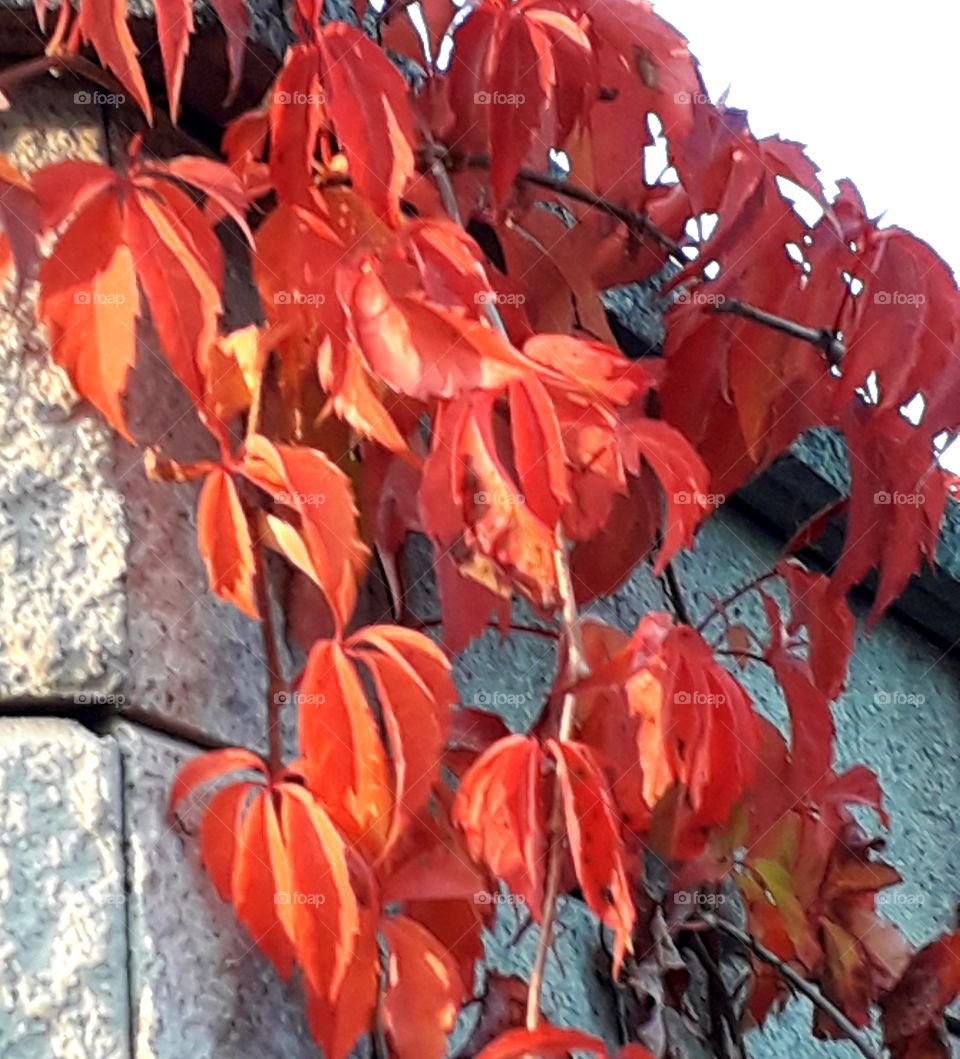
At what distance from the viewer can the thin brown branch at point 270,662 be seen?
93cm

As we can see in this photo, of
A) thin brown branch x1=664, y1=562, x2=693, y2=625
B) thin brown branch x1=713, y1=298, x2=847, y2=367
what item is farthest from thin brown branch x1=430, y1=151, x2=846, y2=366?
thin brown branch x1=664, y1=562, x2=693, y2=625

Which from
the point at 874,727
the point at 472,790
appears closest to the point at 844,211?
the point at 472,790

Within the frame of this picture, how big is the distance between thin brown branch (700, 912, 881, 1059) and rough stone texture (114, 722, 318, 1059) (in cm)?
37

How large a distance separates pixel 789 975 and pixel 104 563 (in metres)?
0.63

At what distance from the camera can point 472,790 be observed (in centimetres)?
82

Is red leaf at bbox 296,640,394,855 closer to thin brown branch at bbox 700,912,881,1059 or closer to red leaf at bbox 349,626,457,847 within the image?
red leaf at bbox 349,626,457,847

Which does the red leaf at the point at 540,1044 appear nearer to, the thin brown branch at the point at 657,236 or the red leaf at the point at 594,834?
the red leaf at the point at 594,834

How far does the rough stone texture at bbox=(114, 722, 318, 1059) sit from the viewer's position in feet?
2.88

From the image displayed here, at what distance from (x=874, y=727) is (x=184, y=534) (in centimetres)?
102

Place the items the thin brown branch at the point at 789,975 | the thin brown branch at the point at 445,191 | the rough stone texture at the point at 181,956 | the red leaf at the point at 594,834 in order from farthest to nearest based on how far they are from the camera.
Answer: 1. the thin brown branch at the point at 789,975
2. the thin brown branch at the point at 445,191
3. the rough stone texture at the point at 181,956
4. the red leaf at the point at 594,834

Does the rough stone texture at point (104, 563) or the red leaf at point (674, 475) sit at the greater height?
the red leaf at point (674, 475)

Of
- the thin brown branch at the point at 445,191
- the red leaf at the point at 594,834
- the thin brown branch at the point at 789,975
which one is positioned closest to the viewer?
the red leaf at the point at 594,834

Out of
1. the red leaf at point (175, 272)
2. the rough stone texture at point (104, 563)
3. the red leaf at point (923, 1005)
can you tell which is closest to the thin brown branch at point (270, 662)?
the rough stone texture at point (104, 563)

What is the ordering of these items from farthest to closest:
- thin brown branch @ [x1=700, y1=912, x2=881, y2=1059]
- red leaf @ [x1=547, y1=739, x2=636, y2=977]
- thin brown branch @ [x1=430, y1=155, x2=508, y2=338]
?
thin brown branch @ [x1=700, y1=912, x2=881, y2=1059] → thin brown branch @ [x1=430, y1=155, x2=508, y2=338] → red leaf @ [x1=547, y1=739, x2=636, y2=977]
